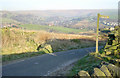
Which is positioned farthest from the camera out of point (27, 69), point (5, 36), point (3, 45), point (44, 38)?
point (44, 38)

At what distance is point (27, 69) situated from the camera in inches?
378

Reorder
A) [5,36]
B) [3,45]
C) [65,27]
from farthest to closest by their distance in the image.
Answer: [65,27], [5,36], [3,45]

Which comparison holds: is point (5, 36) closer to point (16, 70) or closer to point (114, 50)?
point (16, 70)

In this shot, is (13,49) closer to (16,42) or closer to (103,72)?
(16,42)

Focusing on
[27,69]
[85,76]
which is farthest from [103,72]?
[27,69]

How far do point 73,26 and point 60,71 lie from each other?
135ft

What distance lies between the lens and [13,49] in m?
16.5

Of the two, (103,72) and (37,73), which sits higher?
(103,72)

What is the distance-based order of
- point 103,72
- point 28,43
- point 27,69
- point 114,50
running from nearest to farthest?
point 103,72
point 27,69
point 114,50
point 28,43

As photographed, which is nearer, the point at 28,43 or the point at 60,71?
the point at 60,71

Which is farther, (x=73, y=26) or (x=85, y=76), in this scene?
(x=73, y=26)

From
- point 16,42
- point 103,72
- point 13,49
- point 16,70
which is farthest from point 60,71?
point 16,42

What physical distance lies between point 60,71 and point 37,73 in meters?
1.47

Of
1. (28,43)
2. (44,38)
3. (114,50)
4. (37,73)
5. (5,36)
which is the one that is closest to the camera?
(37,73)
